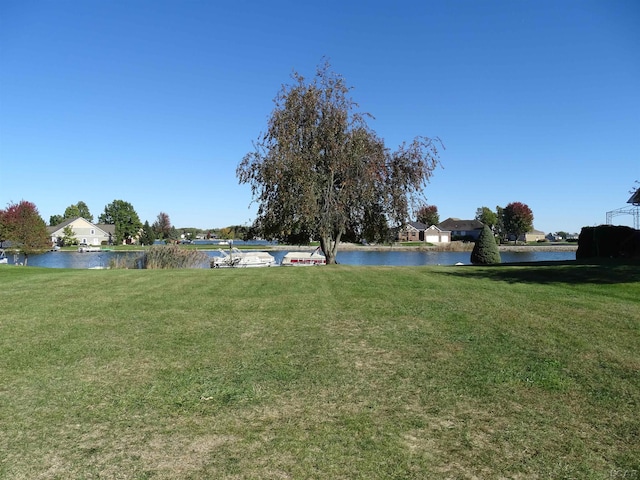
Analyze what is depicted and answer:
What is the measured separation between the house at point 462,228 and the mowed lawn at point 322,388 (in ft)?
350

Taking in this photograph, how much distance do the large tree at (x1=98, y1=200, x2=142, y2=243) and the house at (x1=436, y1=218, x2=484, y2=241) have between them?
76.0 metres

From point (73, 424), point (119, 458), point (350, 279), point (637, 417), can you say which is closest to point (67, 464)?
point (119, 458)

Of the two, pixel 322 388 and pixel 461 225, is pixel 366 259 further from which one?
pixel 461 225

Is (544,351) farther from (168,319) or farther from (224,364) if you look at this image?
(168,319)

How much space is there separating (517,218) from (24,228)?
10410cm

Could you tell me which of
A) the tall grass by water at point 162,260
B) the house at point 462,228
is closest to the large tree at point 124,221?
the house at point 462,228

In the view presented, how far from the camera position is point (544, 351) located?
575cm

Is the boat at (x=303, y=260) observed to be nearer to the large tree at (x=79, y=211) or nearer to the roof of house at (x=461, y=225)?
the roof of house at (x=461, y=225)

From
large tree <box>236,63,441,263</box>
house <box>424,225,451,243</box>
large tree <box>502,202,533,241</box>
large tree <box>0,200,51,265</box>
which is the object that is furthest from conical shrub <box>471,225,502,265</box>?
large tree <box>502,202,533,241</box>

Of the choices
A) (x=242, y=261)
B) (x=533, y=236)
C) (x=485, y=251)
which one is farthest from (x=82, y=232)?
(x=533, y=236)

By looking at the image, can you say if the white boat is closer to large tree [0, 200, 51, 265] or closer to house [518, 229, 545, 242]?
large tree [0, 200, 51, 265]

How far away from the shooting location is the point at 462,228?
4483 inches

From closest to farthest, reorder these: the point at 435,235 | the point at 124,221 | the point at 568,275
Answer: the point at 568,275, the point at 435,235, the point at 124,221

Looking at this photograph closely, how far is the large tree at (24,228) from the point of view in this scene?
50.0 metres
